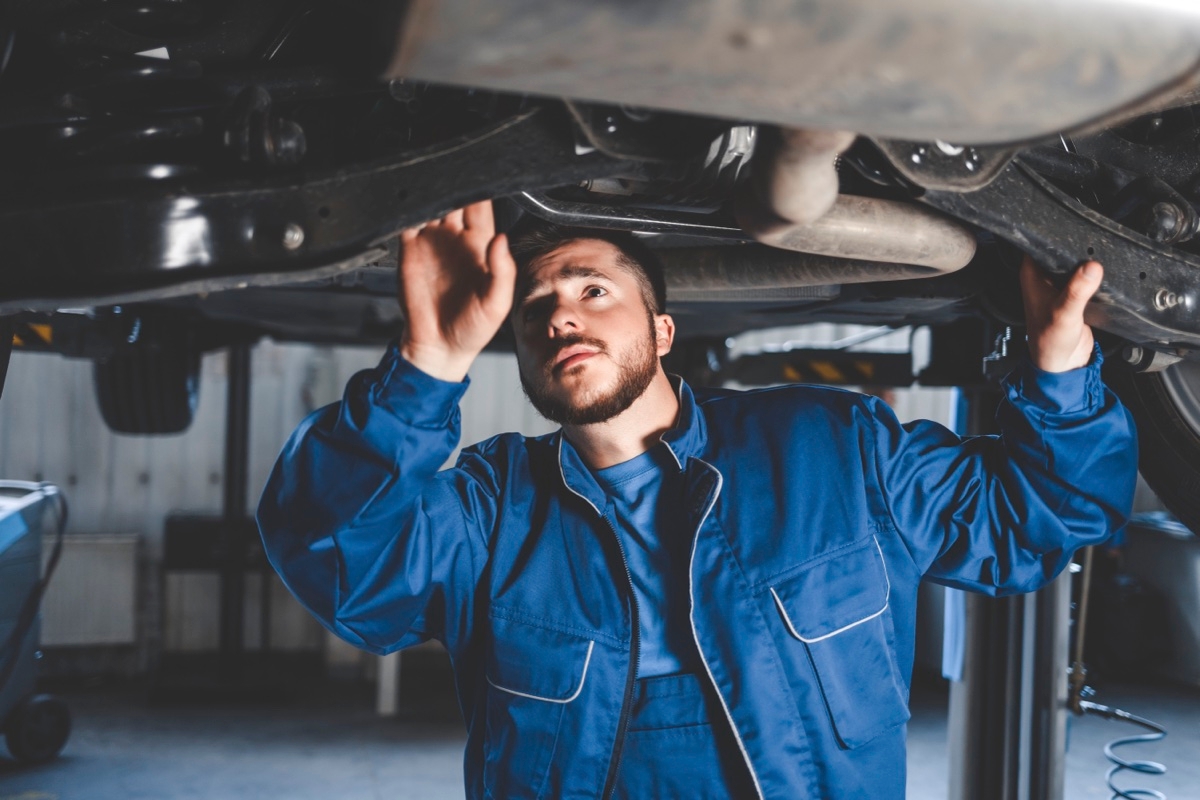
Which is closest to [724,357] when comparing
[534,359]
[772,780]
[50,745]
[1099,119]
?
[534,359]

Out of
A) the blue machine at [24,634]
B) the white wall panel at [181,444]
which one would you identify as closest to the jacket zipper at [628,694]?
the blue machine at [24,634]

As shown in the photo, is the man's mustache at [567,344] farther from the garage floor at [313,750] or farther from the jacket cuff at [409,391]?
the garage floor at [313,750]

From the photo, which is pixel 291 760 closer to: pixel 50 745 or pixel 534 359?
pixel 50 745

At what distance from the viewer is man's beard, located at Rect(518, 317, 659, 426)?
123cm

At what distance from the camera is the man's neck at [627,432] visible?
1.30 meters

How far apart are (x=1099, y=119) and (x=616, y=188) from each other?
55 centimetres

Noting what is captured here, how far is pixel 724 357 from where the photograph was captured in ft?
9.41

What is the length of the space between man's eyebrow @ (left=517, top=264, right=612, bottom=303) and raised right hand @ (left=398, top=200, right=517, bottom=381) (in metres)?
0.40

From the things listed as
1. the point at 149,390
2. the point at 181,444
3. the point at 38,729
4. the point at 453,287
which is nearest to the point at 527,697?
the point at 453,287

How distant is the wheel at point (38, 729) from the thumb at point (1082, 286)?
344 cm

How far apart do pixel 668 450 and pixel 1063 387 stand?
48 centimetres

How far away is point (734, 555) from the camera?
3.95ft

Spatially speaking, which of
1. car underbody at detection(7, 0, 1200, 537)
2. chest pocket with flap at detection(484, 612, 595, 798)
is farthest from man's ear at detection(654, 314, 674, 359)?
chest pocket with flap at detection(484, 612, 595, 798)

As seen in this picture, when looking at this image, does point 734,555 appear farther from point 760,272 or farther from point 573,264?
point 573,264
